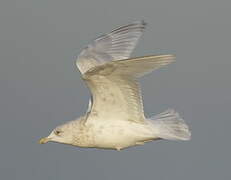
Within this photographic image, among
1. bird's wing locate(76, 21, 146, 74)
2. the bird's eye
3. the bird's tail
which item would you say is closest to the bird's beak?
the bird's eye

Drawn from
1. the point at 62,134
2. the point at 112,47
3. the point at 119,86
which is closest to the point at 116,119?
the point at 119,86

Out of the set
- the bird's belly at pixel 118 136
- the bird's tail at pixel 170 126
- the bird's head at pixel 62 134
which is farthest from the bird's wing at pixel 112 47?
the bird's belly at pixel 118 136

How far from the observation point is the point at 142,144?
553 cm

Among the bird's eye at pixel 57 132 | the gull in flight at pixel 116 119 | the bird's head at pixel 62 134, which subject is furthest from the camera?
the bird's eye at pixel 57 132

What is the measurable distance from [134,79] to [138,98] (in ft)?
0.97

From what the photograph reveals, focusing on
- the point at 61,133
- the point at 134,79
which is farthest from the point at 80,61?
the point at 134,79

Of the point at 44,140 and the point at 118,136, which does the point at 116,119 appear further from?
the point at 44,140

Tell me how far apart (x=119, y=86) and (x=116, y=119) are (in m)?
0.37

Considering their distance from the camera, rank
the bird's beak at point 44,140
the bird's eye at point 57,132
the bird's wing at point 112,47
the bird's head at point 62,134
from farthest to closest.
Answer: the bird's wing at point 112,47
the bird's beak at point 44,140
the bird's eye at point 57,132
the bird's head at point 62,134

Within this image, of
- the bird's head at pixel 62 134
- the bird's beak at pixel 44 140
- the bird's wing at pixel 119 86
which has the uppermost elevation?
the bird's wing at pixel 119 86

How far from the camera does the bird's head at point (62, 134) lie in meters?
5.72

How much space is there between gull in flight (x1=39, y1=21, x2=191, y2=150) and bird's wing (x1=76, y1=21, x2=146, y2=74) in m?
0.82

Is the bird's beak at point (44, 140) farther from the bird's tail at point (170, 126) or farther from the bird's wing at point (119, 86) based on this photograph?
the bird's tail at point (170, 126)

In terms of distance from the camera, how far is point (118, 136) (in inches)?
217
